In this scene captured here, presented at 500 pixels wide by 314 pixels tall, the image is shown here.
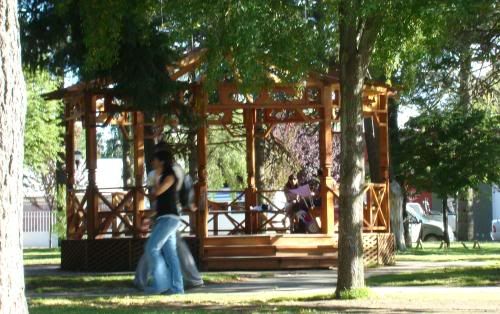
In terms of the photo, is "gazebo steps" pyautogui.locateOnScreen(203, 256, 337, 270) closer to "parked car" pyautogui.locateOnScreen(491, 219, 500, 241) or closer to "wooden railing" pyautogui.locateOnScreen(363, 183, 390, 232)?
"wooden railing" pyautogui.locateOnScreen(363, 183, 390, 232)

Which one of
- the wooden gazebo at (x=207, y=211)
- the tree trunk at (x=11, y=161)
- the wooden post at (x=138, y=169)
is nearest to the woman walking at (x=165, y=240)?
the wooden gazebo at (x=207, y=211)

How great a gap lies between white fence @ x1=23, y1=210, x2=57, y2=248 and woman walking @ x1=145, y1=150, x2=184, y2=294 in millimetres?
35159

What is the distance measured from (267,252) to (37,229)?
30.4m

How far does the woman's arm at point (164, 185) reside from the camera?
12.9m

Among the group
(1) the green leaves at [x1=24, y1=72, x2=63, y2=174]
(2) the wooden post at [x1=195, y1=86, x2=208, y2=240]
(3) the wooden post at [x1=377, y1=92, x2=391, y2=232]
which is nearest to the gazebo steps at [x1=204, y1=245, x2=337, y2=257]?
(2) the wooden post at [x1=195, y1=86, x2=208, y2=240]

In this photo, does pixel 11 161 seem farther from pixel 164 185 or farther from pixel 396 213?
pixel 396 213

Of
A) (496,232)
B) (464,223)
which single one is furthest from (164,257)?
(496,232)

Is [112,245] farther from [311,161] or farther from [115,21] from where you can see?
[311,161]

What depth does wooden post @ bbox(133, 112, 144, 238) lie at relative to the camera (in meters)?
20.2

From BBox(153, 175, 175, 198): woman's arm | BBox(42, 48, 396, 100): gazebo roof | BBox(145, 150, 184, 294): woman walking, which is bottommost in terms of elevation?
BBox(145, 150, 184, 294): woman walking

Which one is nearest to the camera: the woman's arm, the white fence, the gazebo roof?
the woman's arm

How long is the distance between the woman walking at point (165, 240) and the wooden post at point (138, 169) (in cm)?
709

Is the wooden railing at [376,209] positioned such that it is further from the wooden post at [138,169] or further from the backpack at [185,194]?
the backpack at [185,194]

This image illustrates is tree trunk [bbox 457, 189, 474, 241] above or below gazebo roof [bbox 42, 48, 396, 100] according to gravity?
below
